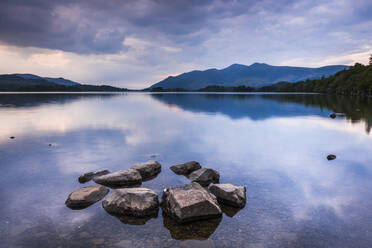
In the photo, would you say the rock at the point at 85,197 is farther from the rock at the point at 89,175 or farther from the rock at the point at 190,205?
the rock at the point at 190,205

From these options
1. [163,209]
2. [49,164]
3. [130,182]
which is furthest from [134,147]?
[163,209]

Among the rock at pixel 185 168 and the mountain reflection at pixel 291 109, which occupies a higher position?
the rock at pixel 185 168

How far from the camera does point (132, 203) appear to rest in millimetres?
10320

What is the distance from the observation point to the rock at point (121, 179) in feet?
43.9

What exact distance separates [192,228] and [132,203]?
288cm

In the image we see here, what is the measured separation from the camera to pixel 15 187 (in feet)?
42.8

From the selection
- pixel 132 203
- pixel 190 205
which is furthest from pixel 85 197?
pixel 190 205

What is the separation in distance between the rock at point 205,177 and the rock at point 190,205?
282cm

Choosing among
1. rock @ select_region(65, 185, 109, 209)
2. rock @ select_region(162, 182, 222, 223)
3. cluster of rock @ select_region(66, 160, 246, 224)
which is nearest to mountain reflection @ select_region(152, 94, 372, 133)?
cluster of rock @ select_region(66, 160, 246, 224)

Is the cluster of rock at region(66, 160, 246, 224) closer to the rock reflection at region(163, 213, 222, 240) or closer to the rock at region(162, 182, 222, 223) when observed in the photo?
the rock at region(162, 182, 222, 223)

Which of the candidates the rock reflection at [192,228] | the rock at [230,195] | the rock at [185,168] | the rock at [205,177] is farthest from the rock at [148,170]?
the rock reflection at [192,228]

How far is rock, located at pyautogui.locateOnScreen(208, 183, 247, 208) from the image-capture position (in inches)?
433

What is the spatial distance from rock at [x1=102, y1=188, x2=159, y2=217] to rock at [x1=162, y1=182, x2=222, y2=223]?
2.09ft

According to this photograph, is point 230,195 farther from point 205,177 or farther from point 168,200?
point 168,200
